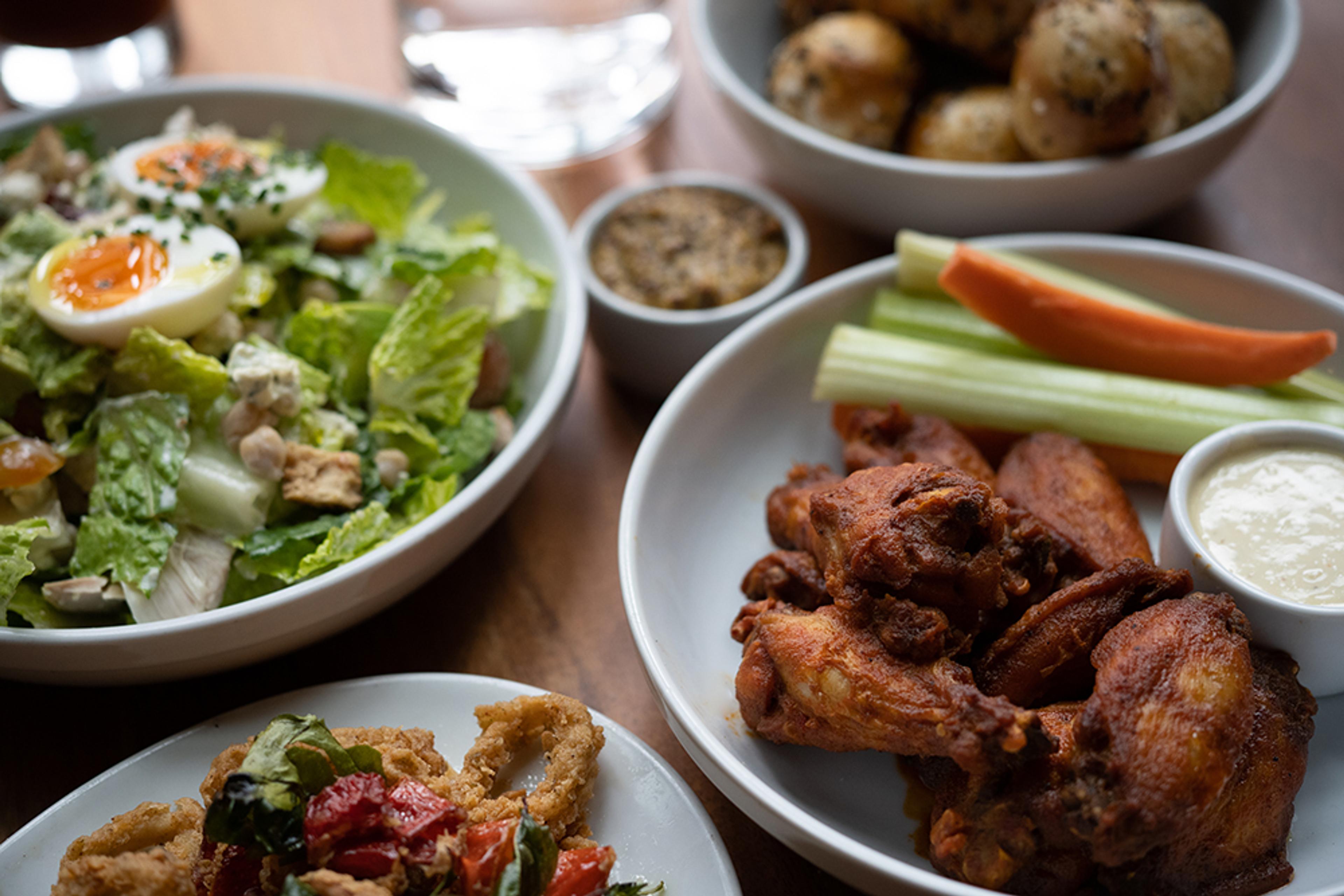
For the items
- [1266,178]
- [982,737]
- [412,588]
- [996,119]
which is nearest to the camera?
[982,737]

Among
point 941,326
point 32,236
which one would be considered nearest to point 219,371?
point 32,236

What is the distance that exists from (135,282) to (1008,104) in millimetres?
2400

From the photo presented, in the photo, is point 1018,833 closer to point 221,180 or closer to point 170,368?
point 170,368

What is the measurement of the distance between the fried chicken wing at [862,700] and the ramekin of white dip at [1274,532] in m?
0.59

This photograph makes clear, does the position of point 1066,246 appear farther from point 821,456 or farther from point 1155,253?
point 821,456

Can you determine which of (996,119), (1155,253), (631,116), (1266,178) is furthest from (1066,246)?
(631,116)

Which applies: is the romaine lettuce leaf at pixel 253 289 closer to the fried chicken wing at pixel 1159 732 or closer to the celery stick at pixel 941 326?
the celery stick at pixel 941 326

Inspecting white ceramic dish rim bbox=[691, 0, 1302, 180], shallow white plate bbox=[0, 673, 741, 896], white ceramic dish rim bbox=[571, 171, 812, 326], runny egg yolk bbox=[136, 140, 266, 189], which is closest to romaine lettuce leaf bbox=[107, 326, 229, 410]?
runny egg yolk bbox=[136, 140, 266, 189]

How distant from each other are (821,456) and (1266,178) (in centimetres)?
201

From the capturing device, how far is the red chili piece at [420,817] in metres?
1.72

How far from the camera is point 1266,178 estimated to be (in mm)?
3516

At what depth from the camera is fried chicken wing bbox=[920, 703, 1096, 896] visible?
1.68 meters

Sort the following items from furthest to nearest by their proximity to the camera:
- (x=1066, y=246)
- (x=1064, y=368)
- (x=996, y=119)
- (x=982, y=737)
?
(x=996, y=119) < (x=1066, y=246) < (x=1064, y=368) < (x=982, y=737)

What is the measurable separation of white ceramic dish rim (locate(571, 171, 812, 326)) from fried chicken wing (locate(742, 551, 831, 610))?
2.89ft
